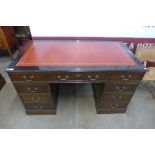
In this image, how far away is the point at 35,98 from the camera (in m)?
1.61

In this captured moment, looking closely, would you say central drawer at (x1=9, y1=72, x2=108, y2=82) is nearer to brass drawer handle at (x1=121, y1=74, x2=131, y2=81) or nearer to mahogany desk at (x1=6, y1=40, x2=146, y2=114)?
mahogany desk at (x1=6, y1=40, x2=146, y2=114)

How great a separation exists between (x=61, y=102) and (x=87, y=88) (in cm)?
53

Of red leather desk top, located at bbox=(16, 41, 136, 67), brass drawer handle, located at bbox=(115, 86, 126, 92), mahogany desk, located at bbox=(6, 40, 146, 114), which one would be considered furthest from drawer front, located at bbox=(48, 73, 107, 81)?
brass drawer handle, located at bbox=(115, 86, 126, 92)

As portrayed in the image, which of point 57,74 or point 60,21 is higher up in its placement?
point 60,21

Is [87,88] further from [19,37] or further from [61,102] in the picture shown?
[19,37]

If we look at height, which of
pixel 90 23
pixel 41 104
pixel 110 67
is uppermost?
pixel 90 23

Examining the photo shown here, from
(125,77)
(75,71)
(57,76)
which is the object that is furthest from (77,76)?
(125,77)

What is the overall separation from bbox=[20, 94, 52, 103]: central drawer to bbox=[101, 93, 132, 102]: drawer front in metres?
0.67

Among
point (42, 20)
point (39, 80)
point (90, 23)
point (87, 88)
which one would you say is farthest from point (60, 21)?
point (87, 88)

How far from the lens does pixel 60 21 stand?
1.86m

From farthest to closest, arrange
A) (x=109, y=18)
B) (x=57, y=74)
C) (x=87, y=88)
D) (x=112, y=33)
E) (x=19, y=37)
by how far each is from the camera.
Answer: (x=19, y=37) → (x=87, y=88) → (x=112, y=33) → (x=109, y=18) → (x=57, y=74)

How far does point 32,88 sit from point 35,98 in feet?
0.55

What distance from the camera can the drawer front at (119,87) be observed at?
59.0 inches

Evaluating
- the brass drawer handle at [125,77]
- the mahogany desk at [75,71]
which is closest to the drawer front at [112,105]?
the mahogany desk at [75,71]
